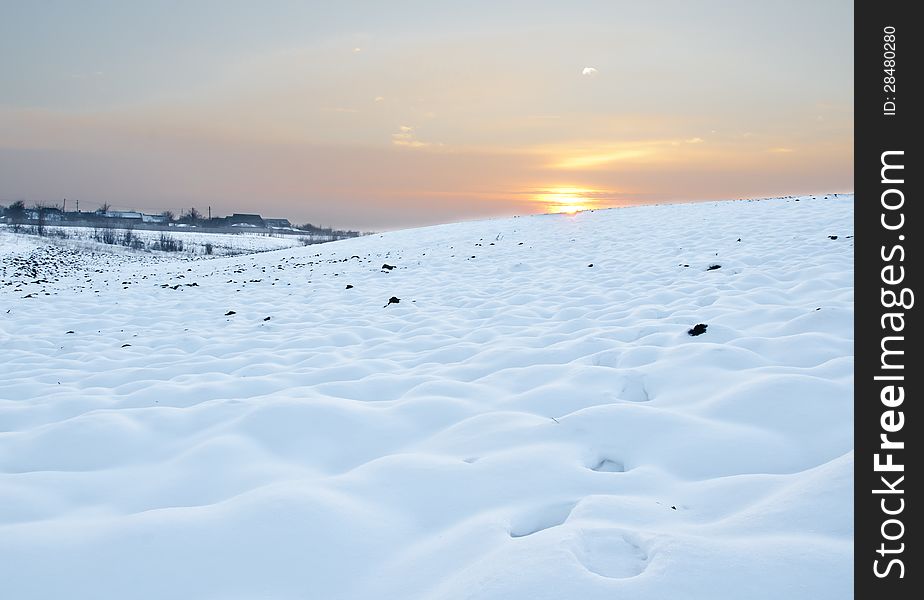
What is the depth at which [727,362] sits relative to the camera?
3.75m

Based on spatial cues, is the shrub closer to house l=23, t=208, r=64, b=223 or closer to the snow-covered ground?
house l=23, t=208, r=64, b=223

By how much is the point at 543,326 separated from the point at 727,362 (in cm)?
222

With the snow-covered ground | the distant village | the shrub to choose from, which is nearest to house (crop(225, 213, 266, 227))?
the distant village

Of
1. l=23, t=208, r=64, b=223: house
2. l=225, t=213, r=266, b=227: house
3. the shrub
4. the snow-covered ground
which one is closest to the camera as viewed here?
the snow-covered ground

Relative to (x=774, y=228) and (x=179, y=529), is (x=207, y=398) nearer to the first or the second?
(x=179, y=529)

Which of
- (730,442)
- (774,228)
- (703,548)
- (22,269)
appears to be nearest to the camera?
(703,548)

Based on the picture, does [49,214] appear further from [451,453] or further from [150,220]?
[451,453]

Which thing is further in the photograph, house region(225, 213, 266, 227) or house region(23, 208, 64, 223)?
house region(225, 213, 266, 227)
